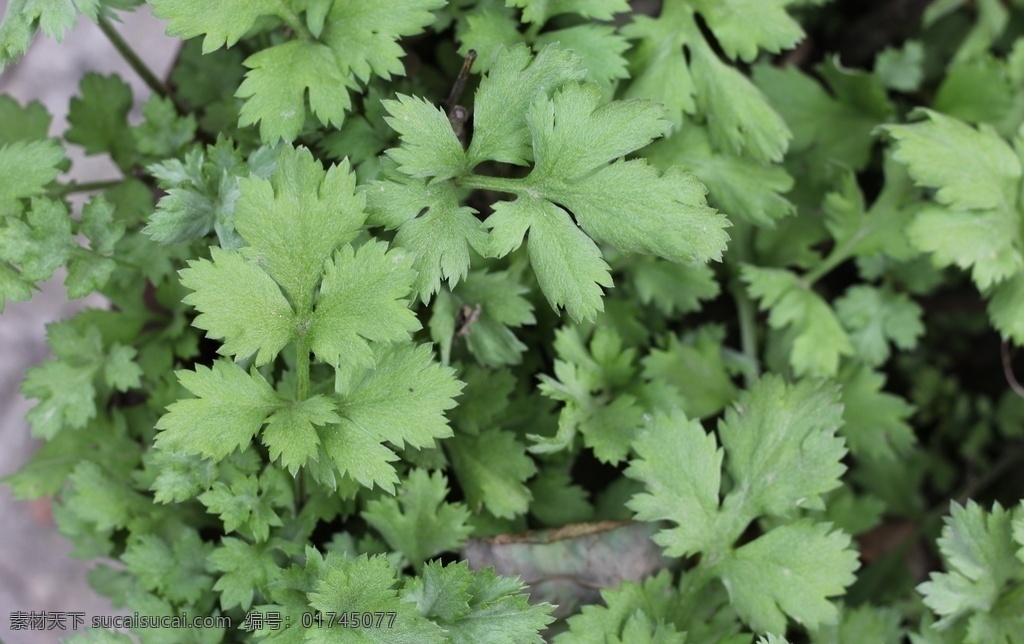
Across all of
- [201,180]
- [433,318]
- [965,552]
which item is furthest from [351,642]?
[965,552]

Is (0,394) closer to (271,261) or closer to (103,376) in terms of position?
(103,376)

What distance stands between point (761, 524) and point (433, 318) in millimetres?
861

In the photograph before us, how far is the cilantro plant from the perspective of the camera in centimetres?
135

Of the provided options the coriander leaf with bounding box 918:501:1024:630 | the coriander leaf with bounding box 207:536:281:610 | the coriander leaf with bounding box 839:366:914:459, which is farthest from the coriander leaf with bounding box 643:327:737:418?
the coriander leaf with bounding box 207:536:281:610

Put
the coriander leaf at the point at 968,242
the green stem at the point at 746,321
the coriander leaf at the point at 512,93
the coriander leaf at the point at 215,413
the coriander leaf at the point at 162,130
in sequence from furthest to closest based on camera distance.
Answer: the green stem at the point at 746,321, the coriander leaf at the point at 968,242, the coriander leaf at the point at 162,130, the coriander leaf at the point at 512,93, the coriander leaf at the point at 215,413

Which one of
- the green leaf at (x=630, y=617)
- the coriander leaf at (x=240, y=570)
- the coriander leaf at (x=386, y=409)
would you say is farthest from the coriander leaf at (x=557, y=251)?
the coriander leaf at (x=240, y=570)

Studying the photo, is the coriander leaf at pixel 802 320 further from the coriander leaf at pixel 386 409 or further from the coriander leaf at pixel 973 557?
the coriander leaf at pixel 386 409

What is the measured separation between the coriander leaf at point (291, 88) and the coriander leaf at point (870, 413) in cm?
128

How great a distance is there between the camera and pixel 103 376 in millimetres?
1760

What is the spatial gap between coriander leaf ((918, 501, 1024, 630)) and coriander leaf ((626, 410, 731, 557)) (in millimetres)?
447

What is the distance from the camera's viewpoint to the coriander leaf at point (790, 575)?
1554 millimetres

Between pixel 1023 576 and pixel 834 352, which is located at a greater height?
pixel 834 352

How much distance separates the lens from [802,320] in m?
1.91

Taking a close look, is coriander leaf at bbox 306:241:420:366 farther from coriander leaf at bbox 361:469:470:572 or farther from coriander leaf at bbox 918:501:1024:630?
coriander leaf at bbox 918:501:1024:630
